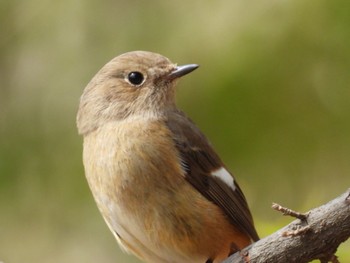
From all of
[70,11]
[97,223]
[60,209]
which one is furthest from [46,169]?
[70,11]

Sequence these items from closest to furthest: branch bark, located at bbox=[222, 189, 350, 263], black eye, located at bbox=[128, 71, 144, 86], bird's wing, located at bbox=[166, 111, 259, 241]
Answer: branch bark, located at bbox=[222, 189, 350, 263]
bird's wing, located at bbox=[166, 111, 259, 241]
black eye, located at bbox=[128, 71, 144, 86]

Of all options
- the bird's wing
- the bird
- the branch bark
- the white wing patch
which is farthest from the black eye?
the branch bark

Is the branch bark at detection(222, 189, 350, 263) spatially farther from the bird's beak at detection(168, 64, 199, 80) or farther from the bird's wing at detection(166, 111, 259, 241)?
the bird's beak at detection(168, 64, 199, 80)

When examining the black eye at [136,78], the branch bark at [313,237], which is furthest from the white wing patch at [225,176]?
the branch bark at [313,237]

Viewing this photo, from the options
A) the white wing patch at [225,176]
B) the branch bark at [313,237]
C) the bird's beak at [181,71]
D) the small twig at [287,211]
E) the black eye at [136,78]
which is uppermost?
the black eye at [136,78]

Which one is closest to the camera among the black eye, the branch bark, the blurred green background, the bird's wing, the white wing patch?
the branch bark

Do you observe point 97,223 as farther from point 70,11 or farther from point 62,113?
point 70,11

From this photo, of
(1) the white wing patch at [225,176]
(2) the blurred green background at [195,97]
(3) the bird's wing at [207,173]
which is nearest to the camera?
(2) the blurred green background at [195,97]

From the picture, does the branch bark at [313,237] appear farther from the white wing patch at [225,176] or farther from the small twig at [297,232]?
the white wing patch at [225,176]
